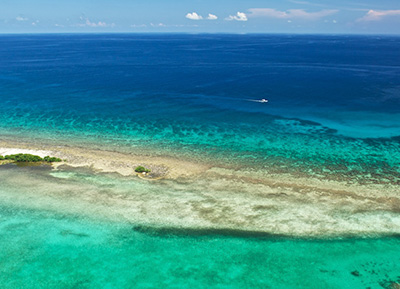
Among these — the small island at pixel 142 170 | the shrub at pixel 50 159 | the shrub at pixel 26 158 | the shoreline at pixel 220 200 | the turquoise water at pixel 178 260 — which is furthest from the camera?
the shrub at pixel 26 158

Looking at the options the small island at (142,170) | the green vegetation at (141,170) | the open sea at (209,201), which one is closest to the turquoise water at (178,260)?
the open sea at (209,201)

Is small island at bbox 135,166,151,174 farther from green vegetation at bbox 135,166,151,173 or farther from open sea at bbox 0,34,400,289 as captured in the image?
open sea at bbox 0,34,400,289

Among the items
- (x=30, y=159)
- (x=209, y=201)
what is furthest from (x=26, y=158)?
(x=209, y=201)

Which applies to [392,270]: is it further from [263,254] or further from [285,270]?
[263,254]

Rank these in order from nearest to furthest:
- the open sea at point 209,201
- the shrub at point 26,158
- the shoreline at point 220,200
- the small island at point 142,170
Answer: the open sea at point 209,201 → the shoreline at point 220,200 → the small island at point 142,170 → the shrub at point 26,158

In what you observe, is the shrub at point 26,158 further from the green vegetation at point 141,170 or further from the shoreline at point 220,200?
the green vegetation at point 141,170

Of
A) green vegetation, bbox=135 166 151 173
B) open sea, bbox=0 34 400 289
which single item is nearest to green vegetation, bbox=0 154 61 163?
open sea, bbox=0 34 400 289

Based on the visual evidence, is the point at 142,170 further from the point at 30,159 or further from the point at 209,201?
the point at 30,159

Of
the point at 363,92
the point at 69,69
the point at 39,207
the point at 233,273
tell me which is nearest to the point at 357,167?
the point at 233,273
